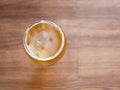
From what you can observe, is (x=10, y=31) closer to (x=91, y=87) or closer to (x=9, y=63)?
(x=9, y=63)
